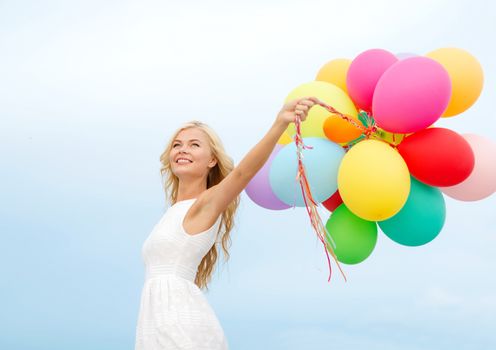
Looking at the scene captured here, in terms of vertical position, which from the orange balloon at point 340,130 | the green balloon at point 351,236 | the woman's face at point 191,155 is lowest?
the green balloon at point 351,236

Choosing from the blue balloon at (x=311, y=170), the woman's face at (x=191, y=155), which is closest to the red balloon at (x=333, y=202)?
the blue balloon at (x=311, y=170)

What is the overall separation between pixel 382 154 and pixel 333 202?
0.59m

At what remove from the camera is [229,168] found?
303cm

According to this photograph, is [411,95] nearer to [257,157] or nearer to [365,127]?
[365,127]

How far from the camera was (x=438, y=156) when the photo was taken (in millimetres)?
2943

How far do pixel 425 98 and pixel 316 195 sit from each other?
2.19ft

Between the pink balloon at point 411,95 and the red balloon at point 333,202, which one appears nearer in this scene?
the pink balloon at point 411,95

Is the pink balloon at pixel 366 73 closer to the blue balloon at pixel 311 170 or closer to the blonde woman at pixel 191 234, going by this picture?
the blue balloon at pixel 311 170

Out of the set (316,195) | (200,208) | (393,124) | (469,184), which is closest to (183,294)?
(200,208)

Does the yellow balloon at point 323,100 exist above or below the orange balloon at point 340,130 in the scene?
above

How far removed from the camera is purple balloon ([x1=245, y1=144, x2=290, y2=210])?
3.34 meters

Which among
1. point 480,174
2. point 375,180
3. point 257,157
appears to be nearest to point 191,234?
point 257,157

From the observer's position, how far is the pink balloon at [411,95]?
282cm

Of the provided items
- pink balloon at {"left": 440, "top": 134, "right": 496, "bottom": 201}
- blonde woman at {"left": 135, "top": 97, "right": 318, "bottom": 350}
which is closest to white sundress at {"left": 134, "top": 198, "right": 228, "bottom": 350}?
blonde woman at {"left": 135, "top": 97, "right": 318, "bottom": 350}
